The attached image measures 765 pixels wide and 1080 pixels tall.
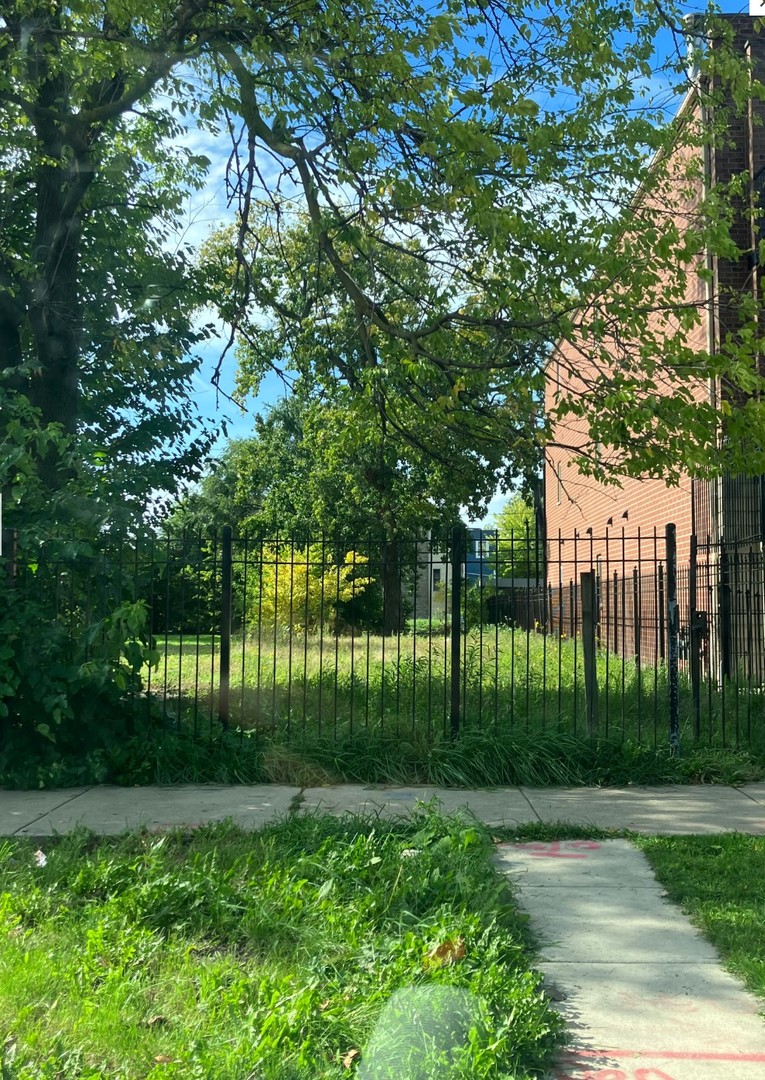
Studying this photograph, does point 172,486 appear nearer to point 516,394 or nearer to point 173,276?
point 173,276

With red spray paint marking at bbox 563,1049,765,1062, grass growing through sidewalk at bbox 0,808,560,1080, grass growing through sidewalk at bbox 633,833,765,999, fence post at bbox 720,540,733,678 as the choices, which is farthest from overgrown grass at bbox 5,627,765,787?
red spray paint marking at bbox 563,1049,765,1062

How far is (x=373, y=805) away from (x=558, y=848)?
172 cm

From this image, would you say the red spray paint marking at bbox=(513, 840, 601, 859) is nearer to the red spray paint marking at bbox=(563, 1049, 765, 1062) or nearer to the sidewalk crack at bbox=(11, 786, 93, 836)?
A: the red spray paint marking at bbox=(563, 1049, 765, 1062)

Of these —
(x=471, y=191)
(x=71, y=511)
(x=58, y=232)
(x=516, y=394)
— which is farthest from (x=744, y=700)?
(x=58, y=232)

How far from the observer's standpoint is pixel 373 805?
26.3ft

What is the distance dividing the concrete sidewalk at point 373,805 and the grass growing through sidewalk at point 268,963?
1.36 meters

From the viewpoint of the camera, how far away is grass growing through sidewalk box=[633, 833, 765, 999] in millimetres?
4723

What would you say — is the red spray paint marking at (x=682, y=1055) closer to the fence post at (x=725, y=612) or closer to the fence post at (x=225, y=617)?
the fence post at (x=225, y=617)

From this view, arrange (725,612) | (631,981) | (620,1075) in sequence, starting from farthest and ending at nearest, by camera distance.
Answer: (725,612) → (631,981) → (620,1075)

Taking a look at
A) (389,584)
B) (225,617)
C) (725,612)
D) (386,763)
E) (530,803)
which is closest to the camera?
(530,803)

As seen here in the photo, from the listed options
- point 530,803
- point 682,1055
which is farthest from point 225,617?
point 682,1055

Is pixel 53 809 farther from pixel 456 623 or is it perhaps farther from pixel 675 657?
pixel 675 657

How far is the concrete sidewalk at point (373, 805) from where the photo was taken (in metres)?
7.45

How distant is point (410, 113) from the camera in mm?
8461
